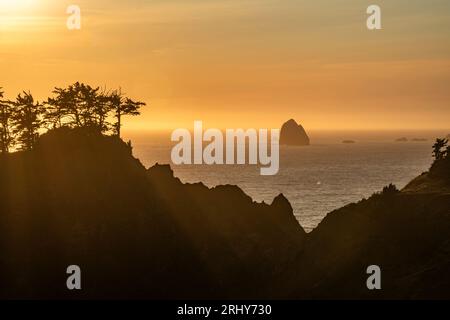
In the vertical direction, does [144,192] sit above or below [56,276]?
above

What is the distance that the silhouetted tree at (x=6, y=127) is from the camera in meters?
77.1

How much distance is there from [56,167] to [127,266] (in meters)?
14.7

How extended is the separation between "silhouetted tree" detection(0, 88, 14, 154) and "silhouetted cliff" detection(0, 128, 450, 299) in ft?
26.0

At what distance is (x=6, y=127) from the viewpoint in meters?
78.3

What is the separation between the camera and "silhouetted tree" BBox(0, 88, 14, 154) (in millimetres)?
77125

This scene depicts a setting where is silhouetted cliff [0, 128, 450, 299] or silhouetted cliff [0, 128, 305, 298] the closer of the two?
silhouetted cliff [0, 128, 450, 299]

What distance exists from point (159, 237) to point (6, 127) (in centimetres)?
2771

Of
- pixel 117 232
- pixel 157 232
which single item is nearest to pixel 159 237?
pixel 157 232

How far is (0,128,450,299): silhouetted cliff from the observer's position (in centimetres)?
6350

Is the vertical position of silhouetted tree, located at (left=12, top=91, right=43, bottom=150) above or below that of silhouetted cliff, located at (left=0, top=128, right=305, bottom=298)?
above

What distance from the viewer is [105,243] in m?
66.3

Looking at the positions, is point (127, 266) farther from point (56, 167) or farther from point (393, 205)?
point (393, 205)

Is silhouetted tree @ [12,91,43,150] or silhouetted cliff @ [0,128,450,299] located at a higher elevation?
silhouetted tree @ [12,91,43,150]
